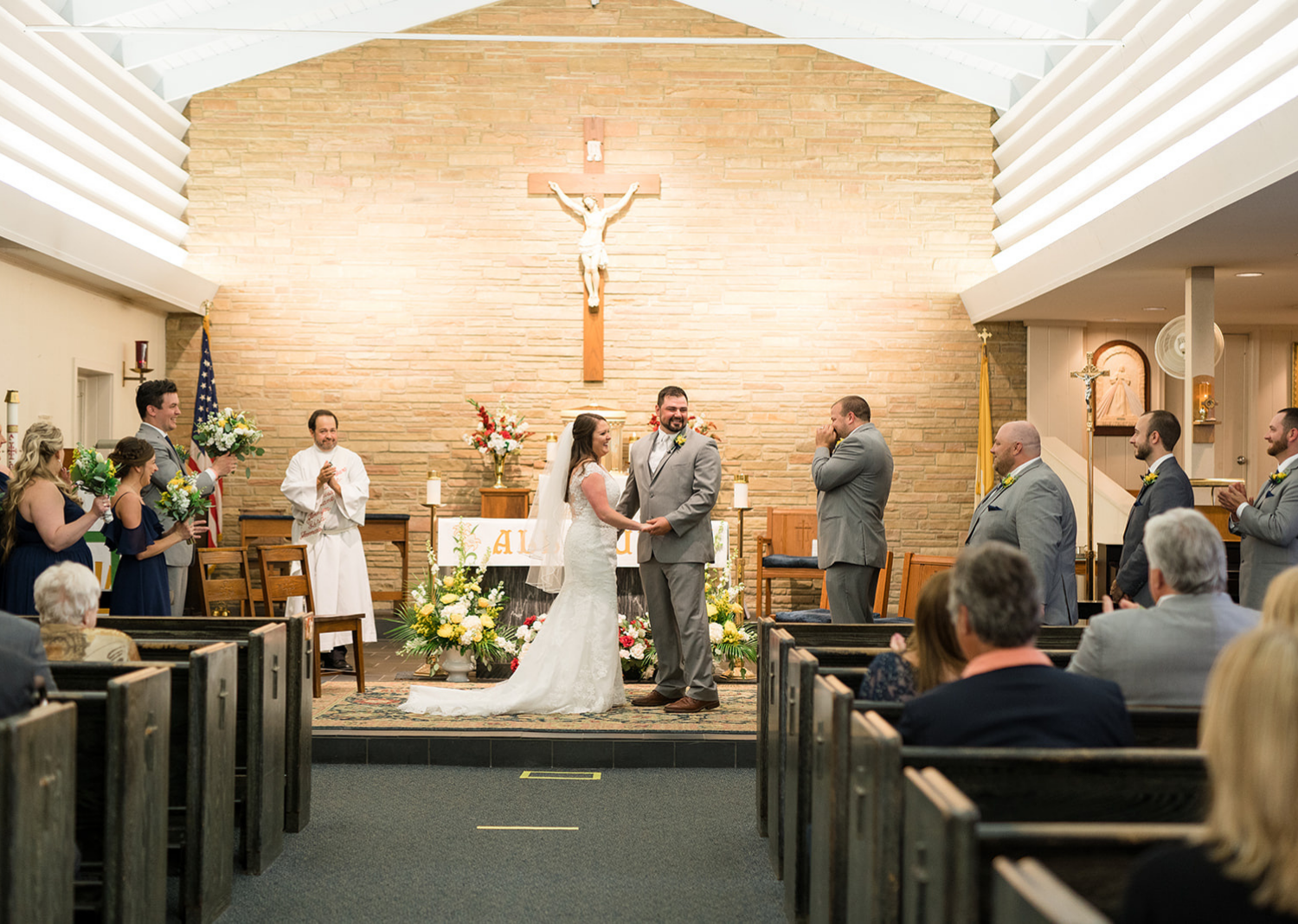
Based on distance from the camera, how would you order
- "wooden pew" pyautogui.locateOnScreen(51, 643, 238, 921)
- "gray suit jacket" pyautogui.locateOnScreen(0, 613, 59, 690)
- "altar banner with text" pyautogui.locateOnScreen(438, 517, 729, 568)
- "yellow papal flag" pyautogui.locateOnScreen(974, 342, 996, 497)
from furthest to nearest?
"yellow papal flag" pyautogui.locateOnScreen(974, 342, 996, 497) → "altar banner with text" pyautogui.locateOnScreen(438, 517, 729, 568) → "wooden pew" pyautogui.locateOnScreen(51, 643, 238, 921) → "gray suit jacket" pyautogui.locateOnScreen(0, 613, 59, 690)

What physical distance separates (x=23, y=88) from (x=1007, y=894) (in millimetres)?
8578

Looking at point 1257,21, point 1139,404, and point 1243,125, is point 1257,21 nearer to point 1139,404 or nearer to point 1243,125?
point 1243,125

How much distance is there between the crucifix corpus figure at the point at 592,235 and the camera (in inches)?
412

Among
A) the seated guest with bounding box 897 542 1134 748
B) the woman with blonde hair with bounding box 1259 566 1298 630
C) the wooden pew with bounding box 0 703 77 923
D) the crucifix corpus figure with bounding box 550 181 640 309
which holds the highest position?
the crucifix corpus figure with bounding box 550 181 640 309

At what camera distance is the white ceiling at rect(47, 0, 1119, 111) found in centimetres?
949

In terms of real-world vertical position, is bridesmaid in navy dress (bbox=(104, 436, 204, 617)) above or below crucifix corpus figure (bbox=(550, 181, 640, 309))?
below

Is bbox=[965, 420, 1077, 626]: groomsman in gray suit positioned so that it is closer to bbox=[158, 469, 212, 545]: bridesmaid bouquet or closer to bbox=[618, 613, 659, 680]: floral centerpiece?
bbox=[618, 613, 659, 680]: floral centerpiece

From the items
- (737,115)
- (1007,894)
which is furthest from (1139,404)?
(1007,894)

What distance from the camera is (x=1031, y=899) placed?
4.62 feet

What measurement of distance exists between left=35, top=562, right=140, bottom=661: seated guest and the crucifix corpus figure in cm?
740

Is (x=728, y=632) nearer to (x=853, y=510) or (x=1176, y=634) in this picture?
(x=853, y=510)

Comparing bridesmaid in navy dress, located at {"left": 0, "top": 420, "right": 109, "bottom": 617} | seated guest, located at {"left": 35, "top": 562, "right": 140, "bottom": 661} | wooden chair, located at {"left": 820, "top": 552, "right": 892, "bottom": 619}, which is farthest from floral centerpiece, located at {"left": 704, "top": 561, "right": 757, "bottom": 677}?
seated guest, located at {"left": 35, "top": 562, "right": 140, "bottom": 661}

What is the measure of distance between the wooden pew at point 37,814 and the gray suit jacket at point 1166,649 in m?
2.28

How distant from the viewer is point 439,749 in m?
5.36
